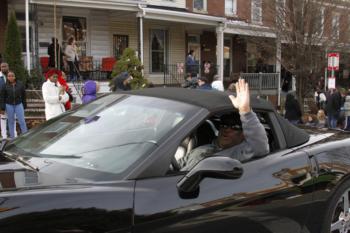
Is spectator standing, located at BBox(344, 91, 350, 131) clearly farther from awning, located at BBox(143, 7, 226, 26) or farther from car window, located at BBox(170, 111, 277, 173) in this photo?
car window, located at BBox(170, 111, 277, 173)

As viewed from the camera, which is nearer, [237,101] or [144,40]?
[237,101]

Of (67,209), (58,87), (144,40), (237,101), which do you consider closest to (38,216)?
(67,209)

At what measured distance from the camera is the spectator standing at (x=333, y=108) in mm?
16203

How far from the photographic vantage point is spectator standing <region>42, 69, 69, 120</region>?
9742 mm

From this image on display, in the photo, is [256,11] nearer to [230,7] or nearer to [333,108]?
[230,7]

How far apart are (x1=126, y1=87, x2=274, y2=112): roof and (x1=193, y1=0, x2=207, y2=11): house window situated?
1980cm

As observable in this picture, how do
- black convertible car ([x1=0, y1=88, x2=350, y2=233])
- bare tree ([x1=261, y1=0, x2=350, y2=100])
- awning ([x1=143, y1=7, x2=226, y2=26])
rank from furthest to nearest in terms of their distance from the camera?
awning ([x1=143, y1=7, x2=226, y2=26])
bare tree ([x1=261, y1=0, x2=350, y2=100])
black convertible car ([x1=0, y1=88, x2=350, y2=233])

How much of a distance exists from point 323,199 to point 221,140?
897 mm

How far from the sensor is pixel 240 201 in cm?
310

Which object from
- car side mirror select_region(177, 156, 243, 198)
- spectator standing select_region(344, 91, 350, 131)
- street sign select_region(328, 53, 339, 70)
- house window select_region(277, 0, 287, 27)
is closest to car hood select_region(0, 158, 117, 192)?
car side mirror select_region(177, 156, 243, 198)

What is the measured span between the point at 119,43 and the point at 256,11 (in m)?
5.76

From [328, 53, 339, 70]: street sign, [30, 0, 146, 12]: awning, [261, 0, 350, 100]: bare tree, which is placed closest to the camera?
[30, 0, 146, 12]: awning

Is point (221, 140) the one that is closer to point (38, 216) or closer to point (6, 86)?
point (38, 216)

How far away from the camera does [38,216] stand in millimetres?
2295
